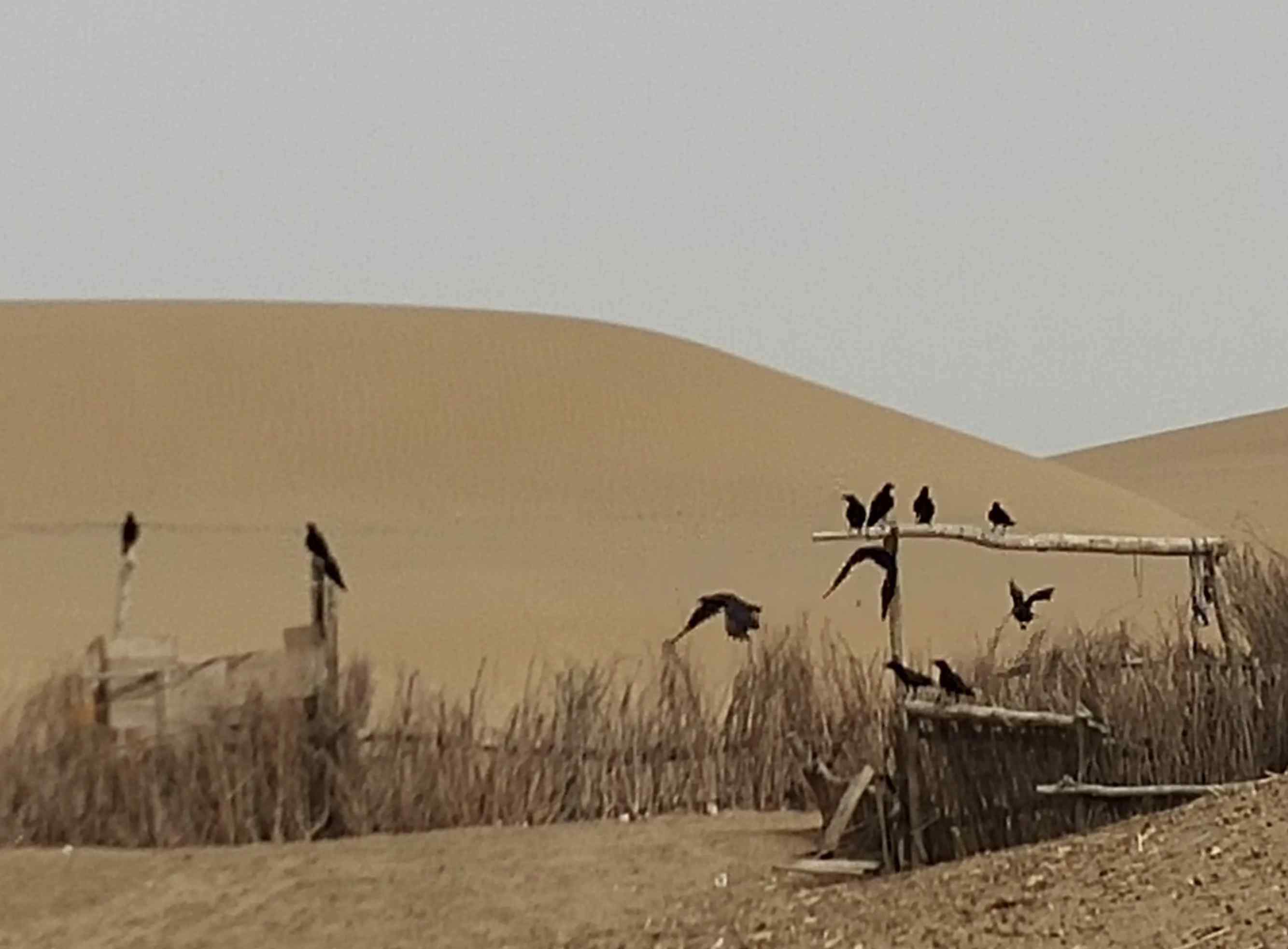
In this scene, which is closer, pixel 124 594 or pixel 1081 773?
pixel 1081 773

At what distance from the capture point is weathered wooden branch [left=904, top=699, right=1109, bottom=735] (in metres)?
8.30

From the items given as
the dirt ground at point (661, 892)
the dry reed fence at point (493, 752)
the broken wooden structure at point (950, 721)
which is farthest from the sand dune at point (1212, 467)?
the dirt ground at point (661, 892)

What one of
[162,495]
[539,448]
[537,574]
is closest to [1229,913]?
[537,574]

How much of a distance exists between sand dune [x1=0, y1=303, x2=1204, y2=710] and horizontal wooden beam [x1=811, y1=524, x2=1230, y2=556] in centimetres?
850

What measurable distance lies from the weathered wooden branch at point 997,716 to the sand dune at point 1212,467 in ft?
97.6

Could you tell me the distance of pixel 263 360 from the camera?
152 ft

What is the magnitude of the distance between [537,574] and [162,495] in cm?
865

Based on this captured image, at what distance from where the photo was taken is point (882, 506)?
34.9 ft

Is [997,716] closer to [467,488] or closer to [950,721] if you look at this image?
[950,721]

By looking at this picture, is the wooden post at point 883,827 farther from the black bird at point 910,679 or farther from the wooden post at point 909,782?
the black bird at point 910,679

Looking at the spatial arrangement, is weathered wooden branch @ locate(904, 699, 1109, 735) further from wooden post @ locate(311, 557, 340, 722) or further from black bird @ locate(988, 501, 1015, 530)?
wooden post @ locate(311, 557, 340, 722)

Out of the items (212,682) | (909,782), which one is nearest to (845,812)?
(909,782)

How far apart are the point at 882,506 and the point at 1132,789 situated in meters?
2.71

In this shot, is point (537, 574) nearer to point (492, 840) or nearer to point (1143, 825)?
point (492, 840)
